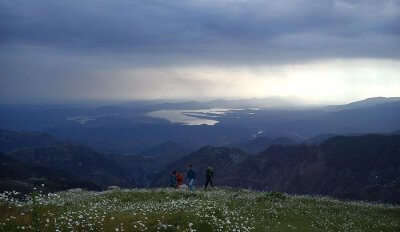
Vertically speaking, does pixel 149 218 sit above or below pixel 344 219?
above

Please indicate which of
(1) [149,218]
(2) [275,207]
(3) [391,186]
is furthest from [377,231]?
(3) [391,186]

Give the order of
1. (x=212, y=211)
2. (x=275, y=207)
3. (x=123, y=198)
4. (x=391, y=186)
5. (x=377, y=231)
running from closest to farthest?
(x=212, y=211) → (x=377, y=231) → (x=275, y=207) → (x=123, y=198) → (x=391, y=186)

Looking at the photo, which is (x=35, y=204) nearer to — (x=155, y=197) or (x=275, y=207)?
(x=155, y=197)

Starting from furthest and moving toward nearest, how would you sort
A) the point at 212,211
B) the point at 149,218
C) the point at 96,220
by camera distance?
the point at 212,211, the point at 149,218, the point at 96,220

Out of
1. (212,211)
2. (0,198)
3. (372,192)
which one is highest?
(0,198)

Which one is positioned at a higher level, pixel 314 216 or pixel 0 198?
pixel 0 198

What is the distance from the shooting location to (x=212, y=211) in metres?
22.3

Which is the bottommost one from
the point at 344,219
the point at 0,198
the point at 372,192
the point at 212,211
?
the point at 372,192

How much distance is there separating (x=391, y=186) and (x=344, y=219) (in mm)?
179315

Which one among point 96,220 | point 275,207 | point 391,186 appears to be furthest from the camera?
point 391,186

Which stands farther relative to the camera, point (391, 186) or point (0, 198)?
point (391, 186)

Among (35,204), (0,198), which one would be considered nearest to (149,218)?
(35,204)

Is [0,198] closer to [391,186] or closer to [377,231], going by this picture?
[377,231]

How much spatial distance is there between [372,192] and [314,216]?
182478 millimetres
